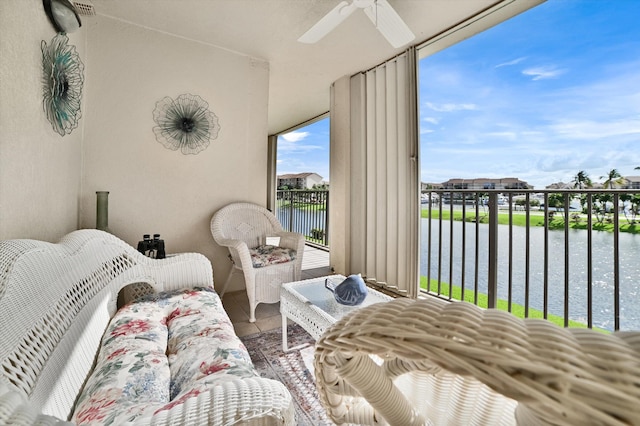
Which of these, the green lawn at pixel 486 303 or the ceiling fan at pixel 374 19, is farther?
the green lawn at pixel 486 303

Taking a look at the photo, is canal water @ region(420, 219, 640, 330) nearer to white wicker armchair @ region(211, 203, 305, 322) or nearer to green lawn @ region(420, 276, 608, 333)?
green lawn @ region(420, 276, 608, 333)

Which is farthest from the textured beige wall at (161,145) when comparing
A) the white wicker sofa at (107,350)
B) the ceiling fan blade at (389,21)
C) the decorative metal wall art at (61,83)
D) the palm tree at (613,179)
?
the palm tree at (613,179)

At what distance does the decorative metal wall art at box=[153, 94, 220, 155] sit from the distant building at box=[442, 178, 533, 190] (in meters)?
2.57

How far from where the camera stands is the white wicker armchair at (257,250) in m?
2.28

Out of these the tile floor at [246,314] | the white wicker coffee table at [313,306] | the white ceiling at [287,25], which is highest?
the white ceiling at [287,25]

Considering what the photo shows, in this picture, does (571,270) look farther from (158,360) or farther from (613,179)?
(158,360)

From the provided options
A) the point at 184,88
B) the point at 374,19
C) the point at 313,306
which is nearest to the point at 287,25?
the point at 374,19

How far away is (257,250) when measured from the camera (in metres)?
2.61

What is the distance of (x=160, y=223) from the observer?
263 cm

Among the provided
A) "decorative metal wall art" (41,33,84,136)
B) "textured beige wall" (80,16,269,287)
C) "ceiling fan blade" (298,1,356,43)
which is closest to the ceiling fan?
"ceiling fan blade" (298,1,356,43)

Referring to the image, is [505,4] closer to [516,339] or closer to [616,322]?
[616,322]

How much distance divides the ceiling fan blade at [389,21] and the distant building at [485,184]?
1412 millimetres

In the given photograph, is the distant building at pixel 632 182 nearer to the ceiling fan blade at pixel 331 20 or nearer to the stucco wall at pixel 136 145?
the ceiling fan blade at pixel 331 20

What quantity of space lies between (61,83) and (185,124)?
116 cm
